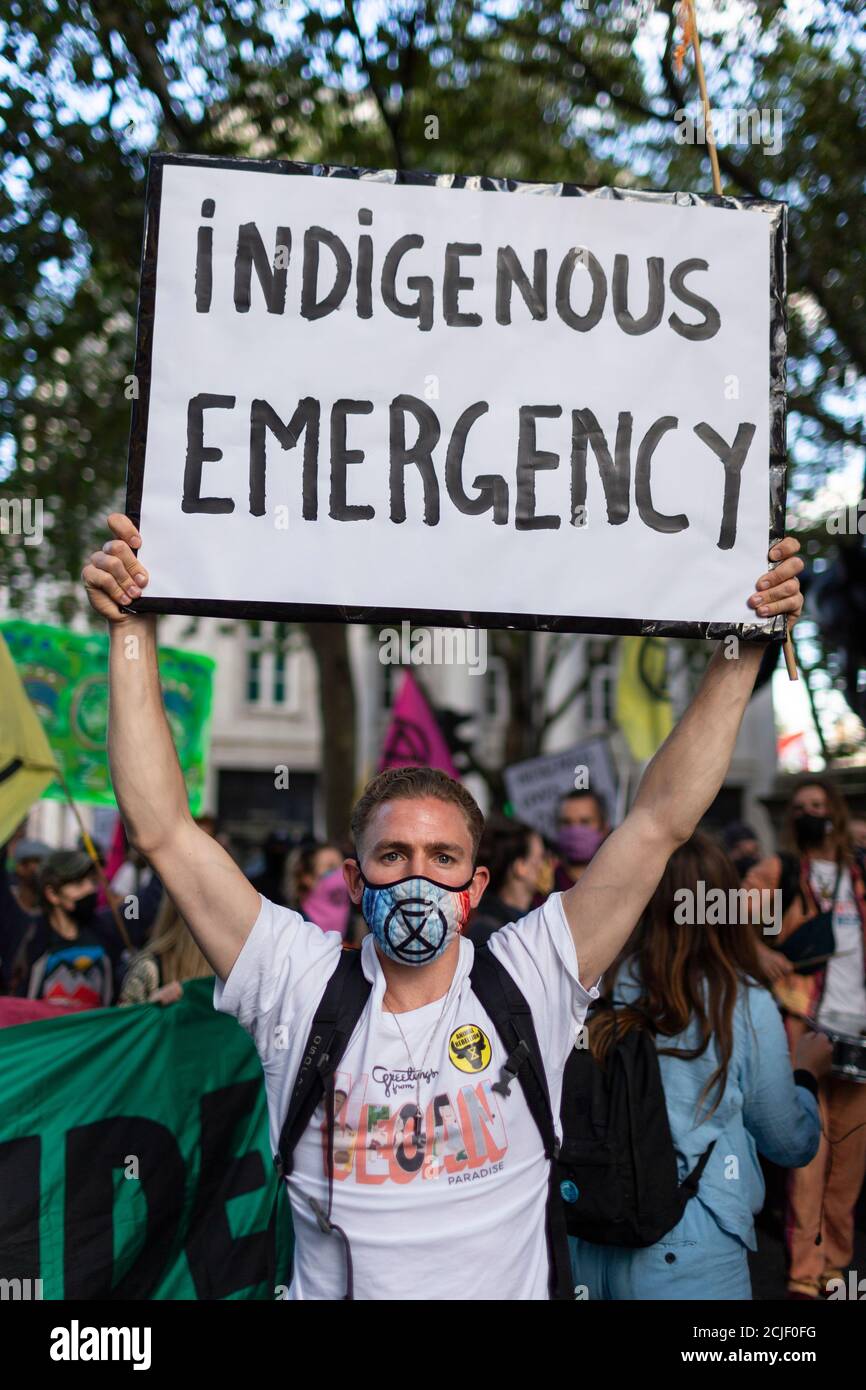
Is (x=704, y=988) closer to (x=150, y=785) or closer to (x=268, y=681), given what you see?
(x=150, y=785)

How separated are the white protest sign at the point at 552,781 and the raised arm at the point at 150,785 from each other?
694 cm

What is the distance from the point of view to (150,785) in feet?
7.31

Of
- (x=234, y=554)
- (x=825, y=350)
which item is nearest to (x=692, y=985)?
(x=234, y=554)

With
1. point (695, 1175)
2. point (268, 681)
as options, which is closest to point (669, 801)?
point (695, 1175)

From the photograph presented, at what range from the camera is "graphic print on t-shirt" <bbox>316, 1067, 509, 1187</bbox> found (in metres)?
2.08

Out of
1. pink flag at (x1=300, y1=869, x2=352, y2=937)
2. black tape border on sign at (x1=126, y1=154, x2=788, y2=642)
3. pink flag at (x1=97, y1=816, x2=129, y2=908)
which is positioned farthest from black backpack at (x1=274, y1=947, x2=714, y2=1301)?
pink flag at (x1=97, y1=816, x2=129, y2=908)

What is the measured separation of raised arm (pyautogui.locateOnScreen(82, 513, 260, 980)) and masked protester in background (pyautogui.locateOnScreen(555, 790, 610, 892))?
11.1 feet

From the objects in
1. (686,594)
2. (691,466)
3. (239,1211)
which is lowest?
(239,1211)

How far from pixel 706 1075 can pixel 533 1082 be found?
0.90 m

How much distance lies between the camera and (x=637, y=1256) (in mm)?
2748

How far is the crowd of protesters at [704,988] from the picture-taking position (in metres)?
2.82
